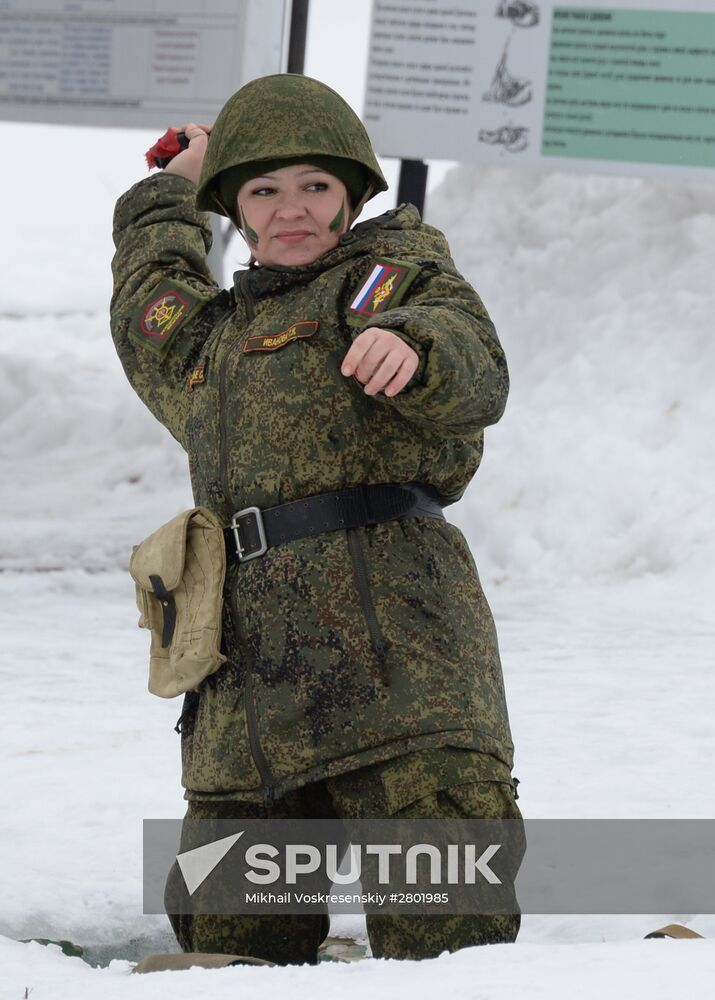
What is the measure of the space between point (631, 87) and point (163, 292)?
4.76 m

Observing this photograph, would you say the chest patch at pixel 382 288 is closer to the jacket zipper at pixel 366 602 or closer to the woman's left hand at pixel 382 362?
the woman's left hand at pixel 382 362

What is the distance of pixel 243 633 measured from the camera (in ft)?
7.20

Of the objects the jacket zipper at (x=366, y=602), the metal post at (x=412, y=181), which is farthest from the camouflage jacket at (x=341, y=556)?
the metal post at (x=412, y=181)

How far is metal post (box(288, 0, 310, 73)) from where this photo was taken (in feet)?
24.0

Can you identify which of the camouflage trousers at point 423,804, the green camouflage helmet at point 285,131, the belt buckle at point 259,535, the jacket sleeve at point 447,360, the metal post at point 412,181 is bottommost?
the metal post at point 412,181

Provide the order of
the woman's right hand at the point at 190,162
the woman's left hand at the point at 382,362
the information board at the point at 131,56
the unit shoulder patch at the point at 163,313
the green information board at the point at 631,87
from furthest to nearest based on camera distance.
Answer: the information board at the point at 131,56 < the green information board at the point at 631,87 < the woman's right hand at the point at 190,162 < the unit shoulder patch at the point at 163,313 < the woman's left hand at the point at 382,362

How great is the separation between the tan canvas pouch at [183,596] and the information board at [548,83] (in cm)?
486

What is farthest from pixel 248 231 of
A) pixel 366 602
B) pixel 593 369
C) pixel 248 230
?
pixel 593 369

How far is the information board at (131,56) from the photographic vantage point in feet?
22.8

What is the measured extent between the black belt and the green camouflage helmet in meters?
0.53

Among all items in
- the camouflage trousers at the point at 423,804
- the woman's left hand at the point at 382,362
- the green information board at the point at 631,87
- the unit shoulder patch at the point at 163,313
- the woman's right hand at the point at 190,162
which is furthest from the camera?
the green information board at the point at 631,87

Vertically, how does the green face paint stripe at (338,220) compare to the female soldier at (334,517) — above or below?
above

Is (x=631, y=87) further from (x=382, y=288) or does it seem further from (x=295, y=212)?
(x=382, y=288)

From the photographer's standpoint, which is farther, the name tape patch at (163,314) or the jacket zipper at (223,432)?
the name tape patch at (163,314)
